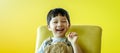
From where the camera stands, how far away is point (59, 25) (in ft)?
4.08

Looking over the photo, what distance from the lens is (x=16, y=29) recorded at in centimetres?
201

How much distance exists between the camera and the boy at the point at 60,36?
3.97 feet

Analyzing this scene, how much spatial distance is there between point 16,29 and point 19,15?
0.12 meters

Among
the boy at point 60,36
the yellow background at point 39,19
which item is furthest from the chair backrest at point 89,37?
the yellow background at point 39,19

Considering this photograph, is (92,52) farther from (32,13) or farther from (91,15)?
(32,13)

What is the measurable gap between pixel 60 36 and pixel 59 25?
0.06 m

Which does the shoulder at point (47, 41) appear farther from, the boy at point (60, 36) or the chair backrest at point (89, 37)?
→ the chair backrest at point (89, 37)

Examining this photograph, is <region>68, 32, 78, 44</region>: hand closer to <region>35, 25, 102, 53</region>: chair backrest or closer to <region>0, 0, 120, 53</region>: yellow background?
<region>35, 25, 102, 53</region>: chair backrest

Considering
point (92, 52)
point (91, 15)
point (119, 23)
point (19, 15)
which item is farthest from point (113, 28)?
point (19, 15)

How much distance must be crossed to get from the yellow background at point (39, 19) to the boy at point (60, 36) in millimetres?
604

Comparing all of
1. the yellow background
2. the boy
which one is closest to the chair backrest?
the boy

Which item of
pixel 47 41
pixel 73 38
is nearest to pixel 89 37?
pixel 73 38

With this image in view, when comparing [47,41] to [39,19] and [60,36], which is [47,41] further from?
[39,19]

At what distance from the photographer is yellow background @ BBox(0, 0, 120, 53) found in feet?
5.94
